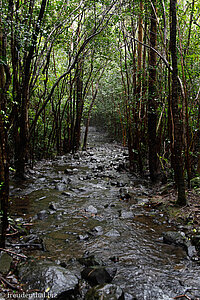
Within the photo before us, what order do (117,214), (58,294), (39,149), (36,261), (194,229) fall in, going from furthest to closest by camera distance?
(39,149), (117,214), (194,229), (36,261), (58,294)

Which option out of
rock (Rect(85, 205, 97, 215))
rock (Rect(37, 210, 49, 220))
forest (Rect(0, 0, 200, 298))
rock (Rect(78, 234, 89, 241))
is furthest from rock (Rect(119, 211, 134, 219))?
rock (Rect(37, 210, 49, 220))

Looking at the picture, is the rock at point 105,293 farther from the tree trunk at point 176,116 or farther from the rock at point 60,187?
the rock at point 60,187

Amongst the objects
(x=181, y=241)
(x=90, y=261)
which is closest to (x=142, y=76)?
(x=181, y=241)

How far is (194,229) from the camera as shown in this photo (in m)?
3.63

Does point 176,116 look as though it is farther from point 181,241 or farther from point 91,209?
point 91,209

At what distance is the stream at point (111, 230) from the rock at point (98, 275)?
0.10 metres

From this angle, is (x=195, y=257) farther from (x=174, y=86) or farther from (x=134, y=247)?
(x=174, y=86)

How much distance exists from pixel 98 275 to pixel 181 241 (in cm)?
141

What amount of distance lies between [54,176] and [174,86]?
4932 millimetres

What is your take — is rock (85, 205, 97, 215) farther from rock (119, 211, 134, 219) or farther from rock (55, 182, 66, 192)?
rock (55, 182, 66, 192)

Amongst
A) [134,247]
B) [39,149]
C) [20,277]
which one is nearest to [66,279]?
[20,277]

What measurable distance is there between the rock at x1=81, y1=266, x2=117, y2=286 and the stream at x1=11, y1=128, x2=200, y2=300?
0.10 meters

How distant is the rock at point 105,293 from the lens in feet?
7.07

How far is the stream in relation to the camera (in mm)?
2523
